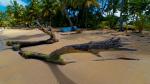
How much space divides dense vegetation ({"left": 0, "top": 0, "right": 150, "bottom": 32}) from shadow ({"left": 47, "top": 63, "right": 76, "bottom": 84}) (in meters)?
20.5

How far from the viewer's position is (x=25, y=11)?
4006 cm

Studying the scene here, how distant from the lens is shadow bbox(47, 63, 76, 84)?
19.9ft

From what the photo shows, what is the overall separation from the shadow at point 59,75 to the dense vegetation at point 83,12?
20.5 m

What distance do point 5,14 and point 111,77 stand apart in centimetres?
4150

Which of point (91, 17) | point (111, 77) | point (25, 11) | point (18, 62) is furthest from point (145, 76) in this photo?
point (25, 11)

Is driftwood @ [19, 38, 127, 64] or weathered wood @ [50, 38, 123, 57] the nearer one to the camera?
driftwood @ [19, 38, 127, 64]

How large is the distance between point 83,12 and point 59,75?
26233 millimetres

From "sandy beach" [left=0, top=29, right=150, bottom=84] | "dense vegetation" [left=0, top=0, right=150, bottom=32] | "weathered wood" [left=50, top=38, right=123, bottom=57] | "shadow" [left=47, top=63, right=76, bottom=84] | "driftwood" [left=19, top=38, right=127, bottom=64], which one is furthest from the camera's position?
"dense vegetation" [left=0, top=0, right=150, bottom=32]

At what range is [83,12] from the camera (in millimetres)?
32469

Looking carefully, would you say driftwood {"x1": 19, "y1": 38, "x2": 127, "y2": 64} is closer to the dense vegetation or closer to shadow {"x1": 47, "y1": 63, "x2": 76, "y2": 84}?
shadow {"x1": 47, "y1": 63, "x2": 76, "y2": 84}

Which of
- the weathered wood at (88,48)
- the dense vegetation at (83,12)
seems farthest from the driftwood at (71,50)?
the dense vegetation at (83,12)

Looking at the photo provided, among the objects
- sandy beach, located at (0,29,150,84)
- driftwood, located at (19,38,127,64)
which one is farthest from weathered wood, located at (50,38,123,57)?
sandy beach, located at (0,29,150,84)

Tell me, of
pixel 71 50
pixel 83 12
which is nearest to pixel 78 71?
pixel 71 50

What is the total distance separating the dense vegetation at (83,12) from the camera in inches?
1147
